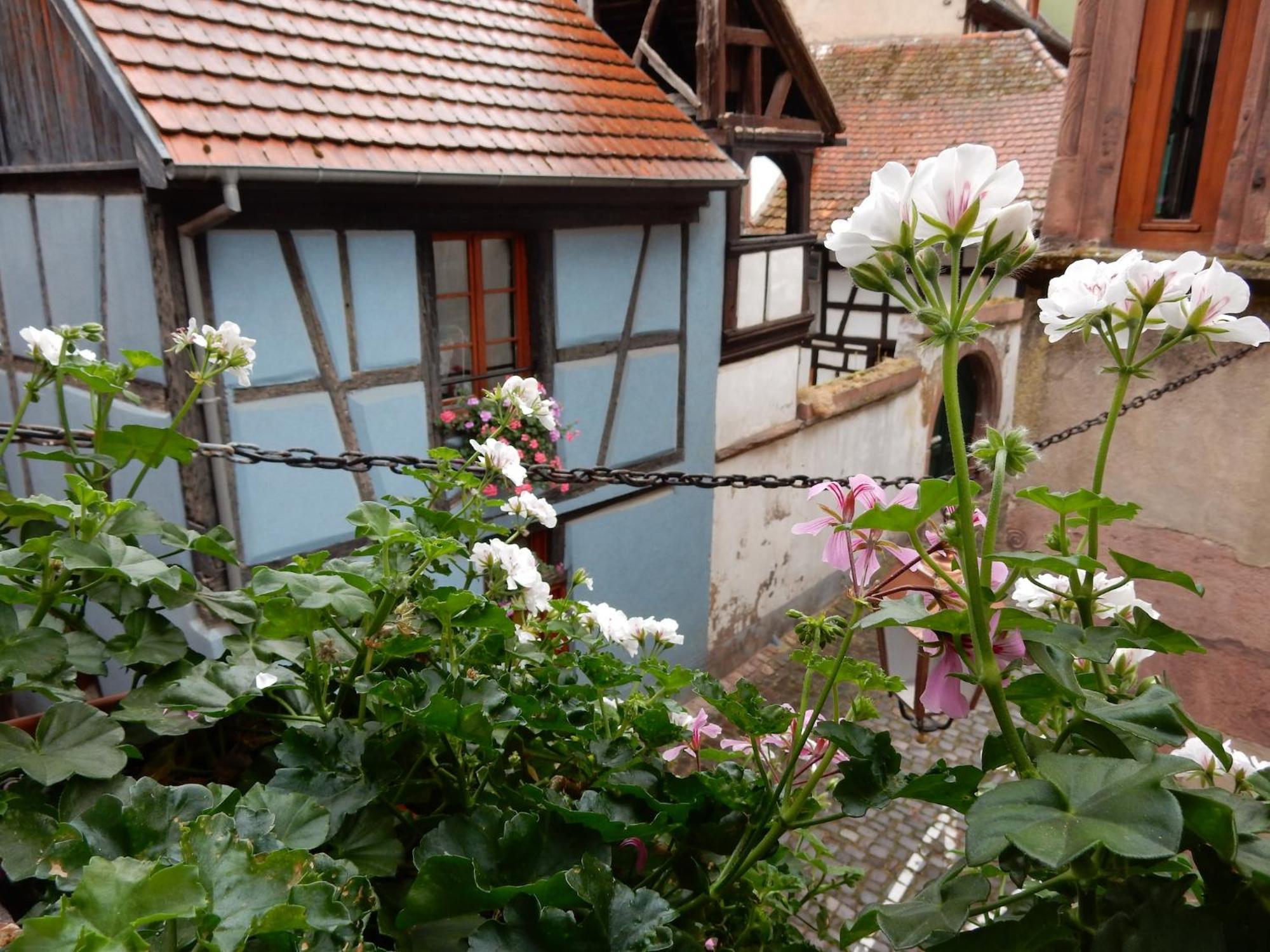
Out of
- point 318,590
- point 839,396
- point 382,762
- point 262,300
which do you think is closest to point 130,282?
point 262,300

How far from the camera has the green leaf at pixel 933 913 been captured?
2.44 ft

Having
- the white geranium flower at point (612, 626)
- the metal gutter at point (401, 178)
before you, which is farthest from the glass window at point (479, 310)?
the white geranium flower at point (612, 626)

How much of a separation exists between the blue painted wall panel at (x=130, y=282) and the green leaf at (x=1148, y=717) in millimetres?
3931

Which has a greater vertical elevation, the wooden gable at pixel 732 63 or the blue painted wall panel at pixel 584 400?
the wooden gable at pixel 732 63

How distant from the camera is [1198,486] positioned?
10.5ft

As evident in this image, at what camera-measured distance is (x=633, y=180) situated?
5340 mm

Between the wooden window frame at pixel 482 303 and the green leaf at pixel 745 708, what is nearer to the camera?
the green leaf at pixel 745 708

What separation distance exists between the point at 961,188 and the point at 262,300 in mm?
3901

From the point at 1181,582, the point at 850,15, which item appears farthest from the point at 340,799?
the point at 850,15

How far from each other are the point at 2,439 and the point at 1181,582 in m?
1.61

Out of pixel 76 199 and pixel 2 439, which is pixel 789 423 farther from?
pixel 2 439

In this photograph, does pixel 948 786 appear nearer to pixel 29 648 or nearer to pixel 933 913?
pixel 933 913

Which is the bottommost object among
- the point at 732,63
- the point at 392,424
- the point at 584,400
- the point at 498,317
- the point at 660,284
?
the point at 584,400

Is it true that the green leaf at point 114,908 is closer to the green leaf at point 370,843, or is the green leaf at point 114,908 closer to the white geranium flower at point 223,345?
the green leaf at point 370,843
